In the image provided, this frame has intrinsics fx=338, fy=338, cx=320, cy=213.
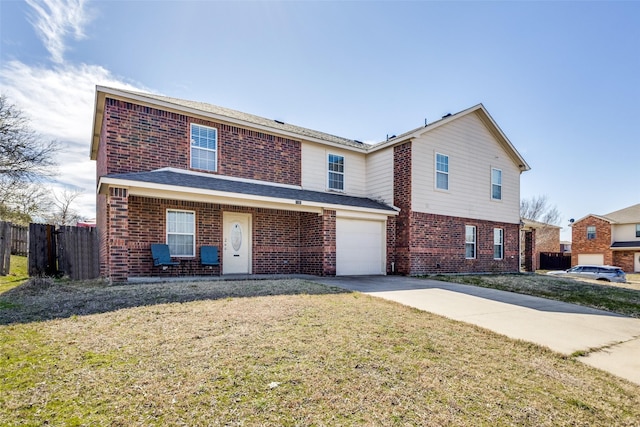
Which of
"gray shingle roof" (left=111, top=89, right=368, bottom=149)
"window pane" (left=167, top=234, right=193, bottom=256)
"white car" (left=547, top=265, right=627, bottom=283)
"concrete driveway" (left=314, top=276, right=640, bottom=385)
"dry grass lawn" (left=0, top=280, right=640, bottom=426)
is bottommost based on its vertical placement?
"white car" (left=547, top=265, right=627, bottom=283)

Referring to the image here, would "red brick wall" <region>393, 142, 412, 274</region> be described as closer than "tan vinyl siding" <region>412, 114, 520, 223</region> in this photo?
Yes

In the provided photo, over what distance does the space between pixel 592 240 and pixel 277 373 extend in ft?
135

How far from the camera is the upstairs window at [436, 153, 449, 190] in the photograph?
48.5 ft

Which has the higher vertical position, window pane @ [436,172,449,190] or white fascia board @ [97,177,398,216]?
window pane @ [436,172,449,190]

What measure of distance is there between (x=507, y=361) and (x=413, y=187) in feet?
32.3

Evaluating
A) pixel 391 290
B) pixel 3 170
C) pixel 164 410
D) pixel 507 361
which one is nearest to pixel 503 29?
pixel 391 290

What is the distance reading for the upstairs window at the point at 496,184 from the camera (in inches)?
668

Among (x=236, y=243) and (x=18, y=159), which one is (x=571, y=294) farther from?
(x=18, y=159)

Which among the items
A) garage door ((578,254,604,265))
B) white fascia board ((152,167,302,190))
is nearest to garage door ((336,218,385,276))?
white fascia board ((152,167,302,190))

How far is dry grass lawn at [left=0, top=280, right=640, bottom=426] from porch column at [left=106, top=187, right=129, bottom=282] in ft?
8.71

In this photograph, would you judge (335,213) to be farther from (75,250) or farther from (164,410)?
(164,410)

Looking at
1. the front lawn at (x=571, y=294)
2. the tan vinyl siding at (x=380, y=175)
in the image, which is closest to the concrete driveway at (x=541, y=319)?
the front lawn at (x=571, y=294)

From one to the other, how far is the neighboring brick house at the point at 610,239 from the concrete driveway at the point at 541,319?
31.5 meters

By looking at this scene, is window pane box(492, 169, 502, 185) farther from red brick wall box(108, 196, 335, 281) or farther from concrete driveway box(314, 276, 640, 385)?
red brick wall box(108, 196, 335, 281)
